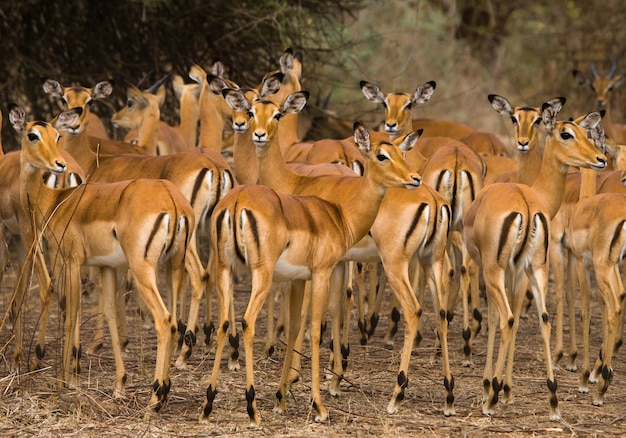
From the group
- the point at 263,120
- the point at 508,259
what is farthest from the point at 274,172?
the point at 508,259

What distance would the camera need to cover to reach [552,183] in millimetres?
7102

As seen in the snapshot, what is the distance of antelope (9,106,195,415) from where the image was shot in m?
5.90

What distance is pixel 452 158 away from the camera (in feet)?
26.4

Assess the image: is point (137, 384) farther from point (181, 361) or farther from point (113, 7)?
point (113, 7)

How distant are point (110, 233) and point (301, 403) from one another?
4.62ft

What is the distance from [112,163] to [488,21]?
14.8 metres

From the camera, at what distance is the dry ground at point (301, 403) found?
220 inches

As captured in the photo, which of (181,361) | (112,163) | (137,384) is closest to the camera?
(137,384)

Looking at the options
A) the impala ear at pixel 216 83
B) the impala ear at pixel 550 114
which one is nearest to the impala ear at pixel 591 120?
the impala ear at pixel 550 114

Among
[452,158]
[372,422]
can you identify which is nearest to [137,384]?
[372,422]

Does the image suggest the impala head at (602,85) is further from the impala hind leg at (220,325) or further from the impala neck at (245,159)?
the impala hind leg at (220,325)

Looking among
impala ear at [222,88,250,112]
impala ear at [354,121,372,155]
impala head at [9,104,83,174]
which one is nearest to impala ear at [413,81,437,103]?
impala ear at [222,88,250,112]

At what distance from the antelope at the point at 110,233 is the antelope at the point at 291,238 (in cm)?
34

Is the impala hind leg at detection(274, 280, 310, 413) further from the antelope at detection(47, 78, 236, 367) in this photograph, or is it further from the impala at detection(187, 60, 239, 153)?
the impala at detection(187, 60, 239, 153)
